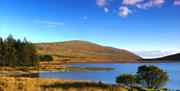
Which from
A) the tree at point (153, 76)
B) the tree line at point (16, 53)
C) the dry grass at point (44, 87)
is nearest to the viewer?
the dry grass at point (44, 87)

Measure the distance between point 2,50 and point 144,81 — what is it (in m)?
70.0

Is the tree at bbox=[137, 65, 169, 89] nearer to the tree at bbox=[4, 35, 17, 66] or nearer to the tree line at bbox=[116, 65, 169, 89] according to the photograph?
the tree line at bbox=[116, 65, 169, 89]

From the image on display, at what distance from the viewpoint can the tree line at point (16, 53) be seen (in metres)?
97.7

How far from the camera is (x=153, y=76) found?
34.7m

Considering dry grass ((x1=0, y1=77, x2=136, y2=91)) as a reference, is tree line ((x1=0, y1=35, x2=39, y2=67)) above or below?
above

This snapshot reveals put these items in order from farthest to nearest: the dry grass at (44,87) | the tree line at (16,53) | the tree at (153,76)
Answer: the tree line at (16,53) < the tree at (153,76) < the dry grass at (44,87)

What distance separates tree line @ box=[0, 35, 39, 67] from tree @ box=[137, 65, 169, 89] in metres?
69.3

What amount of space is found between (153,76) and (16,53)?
72956mm

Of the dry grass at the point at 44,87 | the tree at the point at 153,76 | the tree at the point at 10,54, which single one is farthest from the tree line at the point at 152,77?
the tree at the point at 10,54

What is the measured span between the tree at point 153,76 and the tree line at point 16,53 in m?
69.3

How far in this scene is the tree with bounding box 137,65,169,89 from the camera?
34500 mm

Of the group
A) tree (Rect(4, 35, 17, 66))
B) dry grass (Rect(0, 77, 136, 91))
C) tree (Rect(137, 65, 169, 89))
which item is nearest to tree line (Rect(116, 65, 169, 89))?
tree (Rect(137, 65, 169, 89))

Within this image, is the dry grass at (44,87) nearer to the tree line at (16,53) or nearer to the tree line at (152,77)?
the tree line at (152,77)

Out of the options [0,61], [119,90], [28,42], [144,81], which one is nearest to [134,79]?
[144,81]
